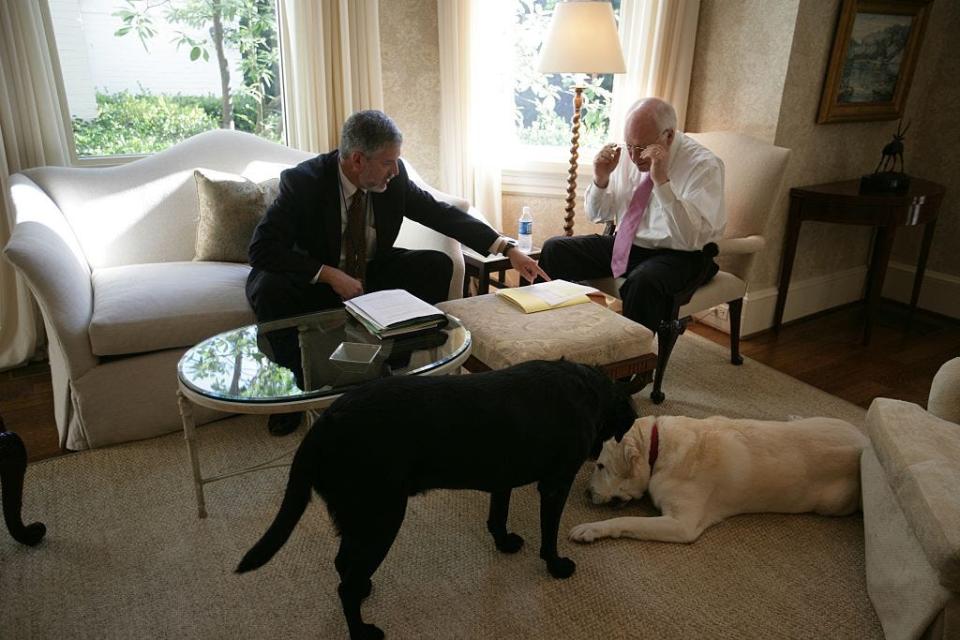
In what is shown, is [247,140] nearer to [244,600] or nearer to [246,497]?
[246,497]

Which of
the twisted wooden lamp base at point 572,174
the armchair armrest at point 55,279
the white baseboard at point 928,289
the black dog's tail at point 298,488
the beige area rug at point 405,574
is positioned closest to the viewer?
the black dog's tail at point 298,488

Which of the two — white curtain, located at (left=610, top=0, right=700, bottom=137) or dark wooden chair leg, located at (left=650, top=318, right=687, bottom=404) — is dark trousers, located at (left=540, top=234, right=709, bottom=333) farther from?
white curtain, located at (left=610, top=0, right=700, bottom=137)

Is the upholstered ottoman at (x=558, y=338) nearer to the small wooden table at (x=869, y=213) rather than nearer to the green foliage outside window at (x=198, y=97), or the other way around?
the small wooden table at (x=869, y=213)

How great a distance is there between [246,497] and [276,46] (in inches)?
90.3

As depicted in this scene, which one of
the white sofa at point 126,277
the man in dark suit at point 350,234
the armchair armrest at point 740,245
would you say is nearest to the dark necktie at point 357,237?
the man in dark suit at point 350,234

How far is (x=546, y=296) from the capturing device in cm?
236

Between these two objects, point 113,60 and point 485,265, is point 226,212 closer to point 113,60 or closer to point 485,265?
point 113,60

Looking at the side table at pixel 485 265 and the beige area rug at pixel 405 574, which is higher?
the side table at pixel 485 265

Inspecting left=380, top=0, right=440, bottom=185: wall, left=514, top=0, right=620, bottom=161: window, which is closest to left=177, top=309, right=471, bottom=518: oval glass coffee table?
left=380, top=0, right=440, bottom=185: wall

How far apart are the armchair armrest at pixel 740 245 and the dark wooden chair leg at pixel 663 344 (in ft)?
1.20

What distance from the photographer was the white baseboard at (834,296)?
3.41 meters

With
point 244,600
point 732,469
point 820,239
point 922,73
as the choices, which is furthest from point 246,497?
point 922,73

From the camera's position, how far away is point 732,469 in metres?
1.85

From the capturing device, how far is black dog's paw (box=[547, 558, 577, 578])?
66.9 inches
